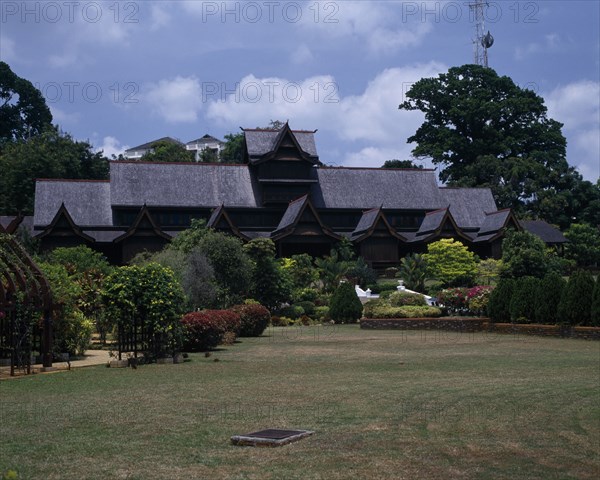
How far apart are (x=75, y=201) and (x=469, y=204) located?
32178 millimetres

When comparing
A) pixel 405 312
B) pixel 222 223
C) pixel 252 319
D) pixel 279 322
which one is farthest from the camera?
pixel 222 223

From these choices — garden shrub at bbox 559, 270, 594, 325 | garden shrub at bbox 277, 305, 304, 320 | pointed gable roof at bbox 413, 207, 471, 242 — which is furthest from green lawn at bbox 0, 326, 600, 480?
pointed gable roof at bbox 413, 207, 471, 242

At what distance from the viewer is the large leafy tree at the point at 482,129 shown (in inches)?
3487

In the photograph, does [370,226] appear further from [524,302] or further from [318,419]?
[318,419]

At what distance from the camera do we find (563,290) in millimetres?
28734

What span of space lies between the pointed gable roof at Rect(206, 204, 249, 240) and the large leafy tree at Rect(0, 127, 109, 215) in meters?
20.0

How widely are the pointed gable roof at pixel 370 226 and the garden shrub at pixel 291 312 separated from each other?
859 inches

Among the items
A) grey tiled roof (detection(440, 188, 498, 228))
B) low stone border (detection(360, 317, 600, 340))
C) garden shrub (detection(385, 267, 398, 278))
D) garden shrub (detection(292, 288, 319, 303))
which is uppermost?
grey tiled roof (detection(440, 188, 498, 228))

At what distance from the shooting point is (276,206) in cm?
6888

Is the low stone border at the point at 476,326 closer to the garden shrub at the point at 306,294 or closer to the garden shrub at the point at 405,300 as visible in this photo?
the garden shrub at the point at 405,300

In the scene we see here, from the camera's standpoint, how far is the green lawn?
907cm

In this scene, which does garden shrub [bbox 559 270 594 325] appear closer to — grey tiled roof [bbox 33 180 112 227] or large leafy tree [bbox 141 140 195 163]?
grey tiled roof [bbox 33 180 112 227]

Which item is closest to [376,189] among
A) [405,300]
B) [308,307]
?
[308,307]

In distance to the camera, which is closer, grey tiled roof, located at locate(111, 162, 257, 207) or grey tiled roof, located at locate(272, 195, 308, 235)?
grey tiled roof, located at locate(272, 195, 308, 235)
